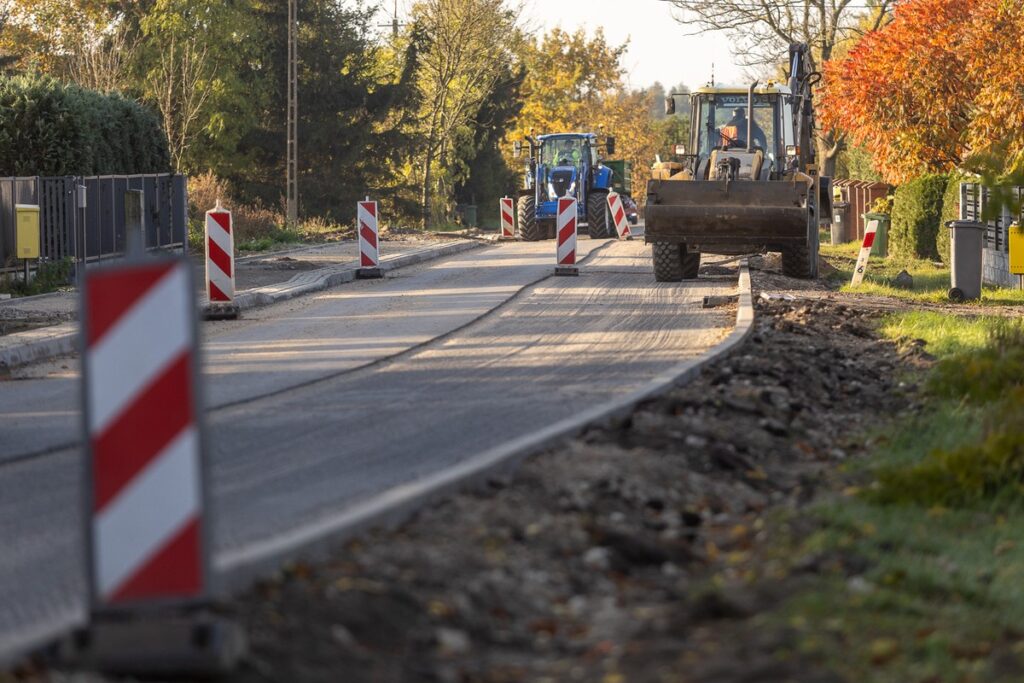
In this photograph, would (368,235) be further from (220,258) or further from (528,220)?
(528,220)

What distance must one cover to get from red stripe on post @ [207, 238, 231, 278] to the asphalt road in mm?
806

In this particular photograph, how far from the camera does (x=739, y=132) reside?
2381 cm

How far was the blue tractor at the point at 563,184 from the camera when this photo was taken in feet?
127

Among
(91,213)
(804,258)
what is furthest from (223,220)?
(804,258)

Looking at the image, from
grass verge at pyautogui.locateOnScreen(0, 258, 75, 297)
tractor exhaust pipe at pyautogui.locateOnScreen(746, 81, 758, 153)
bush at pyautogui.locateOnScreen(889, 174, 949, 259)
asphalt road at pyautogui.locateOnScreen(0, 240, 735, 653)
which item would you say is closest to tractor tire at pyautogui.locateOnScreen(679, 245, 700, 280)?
asphalt road at pyautogui.locateOnScreen(0, 240, 735, 653)

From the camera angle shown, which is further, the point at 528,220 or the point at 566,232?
the point at 528,220

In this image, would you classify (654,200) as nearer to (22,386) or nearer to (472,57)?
(22,386)

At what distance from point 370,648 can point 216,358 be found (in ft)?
29.3

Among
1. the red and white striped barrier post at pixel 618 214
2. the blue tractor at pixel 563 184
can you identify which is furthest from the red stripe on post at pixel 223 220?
the red and white striped barrier post at pixel 618 214

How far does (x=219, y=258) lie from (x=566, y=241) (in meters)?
7.41

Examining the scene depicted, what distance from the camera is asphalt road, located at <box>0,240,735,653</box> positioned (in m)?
6.43

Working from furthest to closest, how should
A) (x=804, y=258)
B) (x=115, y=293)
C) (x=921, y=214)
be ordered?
(x=921, y=214) < (x=804, y=258) < (x=115, y=293)

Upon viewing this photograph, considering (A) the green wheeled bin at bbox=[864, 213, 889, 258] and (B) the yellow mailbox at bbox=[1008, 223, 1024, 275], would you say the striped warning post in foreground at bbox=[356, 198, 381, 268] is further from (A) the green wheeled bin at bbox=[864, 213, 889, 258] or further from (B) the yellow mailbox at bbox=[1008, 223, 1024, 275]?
(A) the green wheeled bin at bbox=[864, 213, 889, 258]

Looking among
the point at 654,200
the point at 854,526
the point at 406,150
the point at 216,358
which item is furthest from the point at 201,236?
the point at 854,526
